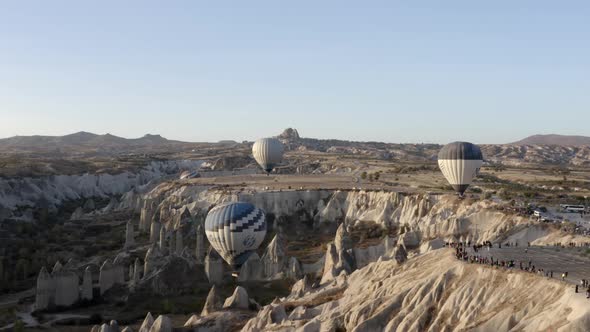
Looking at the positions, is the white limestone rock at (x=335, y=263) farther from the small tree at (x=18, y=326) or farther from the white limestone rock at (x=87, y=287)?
the small tree at (x=18, y=326)

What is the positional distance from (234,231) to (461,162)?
23911 millimetres

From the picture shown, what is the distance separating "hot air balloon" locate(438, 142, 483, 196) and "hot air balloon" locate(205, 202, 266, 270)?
2065 cm

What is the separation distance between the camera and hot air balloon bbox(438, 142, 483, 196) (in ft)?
196

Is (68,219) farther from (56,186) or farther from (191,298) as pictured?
(191,298)

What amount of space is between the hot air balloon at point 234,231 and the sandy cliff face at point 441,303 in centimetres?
2001

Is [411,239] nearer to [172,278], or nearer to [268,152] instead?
[172,278]

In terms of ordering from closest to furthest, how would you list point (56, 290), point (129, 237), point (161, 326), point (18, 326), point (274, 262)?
1. point (161, 326)
2. point (18, 326)
3. point (56, 290)
4. point (274, 262)
5. point (129, 237)

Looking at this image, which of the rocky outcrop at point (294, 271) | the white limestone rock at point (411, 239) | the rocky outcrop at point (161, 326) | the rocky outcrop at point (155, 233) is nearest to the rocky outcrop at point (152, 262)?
A: the rocky outcrop at point (294, 271)

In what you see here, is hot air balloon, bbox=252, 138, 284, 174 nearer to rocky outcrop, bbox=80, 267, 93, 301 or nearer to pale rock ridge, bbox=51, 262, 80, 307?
rocky outcrop, bbox=80, 267, 93, 301

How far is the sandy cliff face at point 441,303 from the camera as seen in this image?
23141 millimetres

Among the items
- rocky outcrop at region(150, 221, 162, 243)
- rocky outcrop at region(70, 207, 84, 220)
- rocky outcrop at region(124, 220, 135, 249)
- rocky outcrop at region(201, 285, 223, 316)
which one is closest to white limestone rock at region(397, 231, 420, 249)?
rocky outcrop at region(201, 285, 223, 316)

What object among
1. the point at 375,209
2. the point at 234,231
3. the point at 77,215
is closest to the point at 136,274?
the point at 234,231

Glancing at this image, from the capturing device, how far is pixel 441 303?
1055 inches

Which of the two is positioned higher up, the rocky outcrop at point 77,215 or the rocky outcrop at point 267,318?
the rocky outcrop at point 267,318
